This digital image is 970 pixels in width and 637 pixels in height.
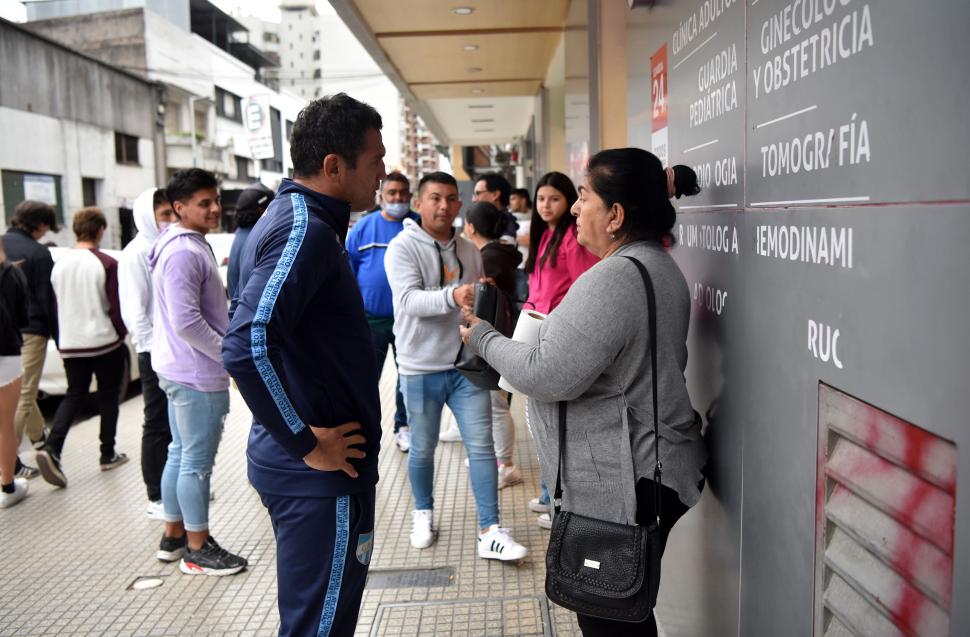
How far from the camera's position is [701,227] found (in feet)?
8.40

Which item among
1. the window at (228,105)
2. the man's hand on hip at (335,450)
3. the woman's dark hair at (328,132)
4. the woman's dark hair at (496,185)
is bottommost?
the man's hand on hip at (335,450)

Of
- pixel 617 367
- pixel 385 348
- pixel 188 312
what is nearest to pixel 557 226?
pixel 188 312

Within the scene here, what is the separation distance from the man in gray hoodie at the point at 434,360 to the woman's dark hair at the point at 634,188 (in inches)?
69.7

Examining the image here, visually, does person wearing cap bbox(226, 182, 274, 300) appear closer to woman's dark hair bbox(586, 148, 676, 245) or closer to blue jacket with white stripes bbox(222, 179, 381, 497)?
blue jacket with white stripes bbox(222, 179, 381, 497)

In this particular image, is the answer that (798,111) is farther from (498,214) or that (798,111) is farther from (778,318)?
(498,214)

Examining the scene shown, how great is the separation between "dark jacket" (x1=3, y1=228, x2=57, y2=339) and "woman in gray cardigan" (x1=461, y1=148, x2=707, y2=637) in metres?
4.53

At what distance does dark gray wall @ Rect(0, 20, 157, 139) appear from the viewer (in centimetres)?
1827

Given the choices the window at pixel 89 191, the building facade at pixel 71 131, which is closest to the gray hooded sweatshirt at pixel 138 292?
the building facade at pixel 71 131

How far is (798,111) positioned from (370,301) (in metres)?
4.16

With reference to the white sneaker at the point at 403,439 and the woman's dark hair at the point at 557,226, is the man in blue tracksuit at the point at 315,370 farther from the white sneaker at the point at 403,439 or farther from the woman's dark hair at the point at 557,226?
the white sneaker at the point at 403,439

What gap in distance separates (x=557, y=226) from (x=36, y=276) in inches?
148

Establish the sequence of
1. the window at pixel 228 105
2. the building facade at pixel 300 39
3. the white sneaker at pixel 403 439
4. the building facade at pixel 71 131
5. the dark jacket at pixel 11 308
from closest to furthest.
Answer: the dark jacket at pixel 11 308 → the white sneaker at pixel 403 439 → the building facade at pixel 71 131 → the window at pixel 228 105 → the building facade at pixel 300 39

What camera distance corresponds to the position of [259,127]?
16.1m

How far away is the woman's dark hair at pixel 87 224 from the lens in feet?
18.8
